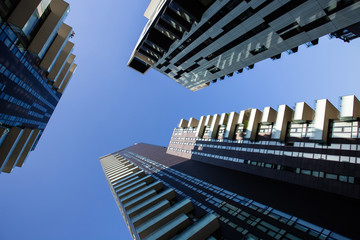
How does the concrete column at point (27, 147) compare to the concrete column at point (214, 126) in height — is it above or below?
below

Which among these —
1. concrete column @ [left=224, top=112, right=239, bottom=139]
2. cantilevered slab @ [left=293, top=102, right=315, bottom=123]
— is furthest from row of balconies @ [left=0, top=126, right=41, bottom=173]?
cantilevered slab @ [left=293, top=102, right=315, bottom=123]

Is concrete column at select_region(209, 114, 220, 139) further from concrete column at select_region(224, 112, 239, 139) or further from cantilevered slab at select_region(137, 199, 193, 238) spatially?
cantilevered slab at select_region(137, 199, 193, 238)

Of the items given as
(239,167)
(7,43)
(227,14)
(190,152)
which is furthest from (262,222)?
(7,43)

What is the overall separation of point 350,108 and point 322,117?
3629 millimetres

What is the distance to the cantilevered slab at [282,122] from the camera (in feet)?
115

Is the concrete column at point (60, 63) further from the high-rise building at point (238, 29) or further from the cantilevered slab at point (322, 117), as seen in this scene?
the cantilevered slab at point (322, 117)

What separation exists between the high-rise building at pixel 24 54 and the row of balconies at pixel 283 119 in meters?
44.6

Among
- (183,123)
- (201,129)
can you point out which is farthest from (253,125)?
(183,123)

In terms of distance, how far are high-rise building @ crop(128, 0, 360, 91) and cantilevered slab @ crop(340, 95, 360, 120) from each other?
847 centimetres

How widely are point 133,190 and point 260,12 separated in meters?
42.0

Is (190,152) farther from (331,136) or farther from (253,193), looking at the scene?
(331,136)

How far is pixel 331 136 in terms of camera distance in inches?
1114

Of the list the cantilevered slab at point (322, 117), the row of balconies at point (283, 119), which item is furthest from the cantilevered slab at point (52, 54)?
the cantilevered slab at point (322, 117)

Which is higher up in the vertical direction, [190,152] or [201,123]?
[201,123]
